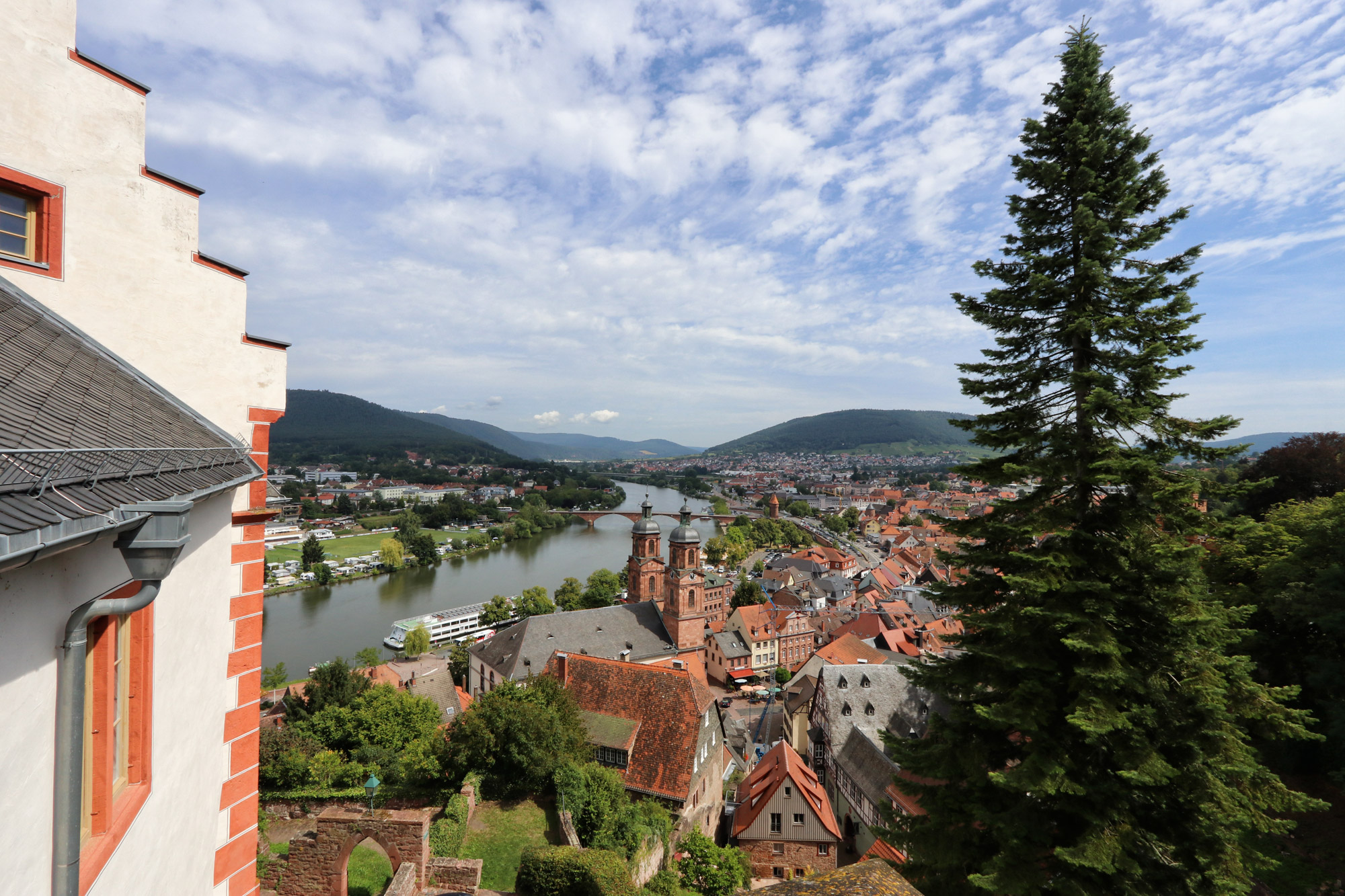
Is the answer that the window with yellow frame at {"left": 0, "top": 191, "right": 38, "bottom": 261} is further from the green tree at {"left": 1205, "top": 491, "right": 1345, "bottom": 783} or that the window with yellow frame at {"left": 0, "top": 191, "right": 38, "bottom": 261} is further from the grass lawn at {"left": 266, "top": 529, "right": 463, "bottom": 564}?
the grass lawn at {"left": 266, "top": 529, "right": 463, "bottom": 564}

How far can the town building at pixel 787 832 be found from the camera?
15305 millimetres

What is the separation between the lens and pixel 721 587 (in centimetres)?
3303

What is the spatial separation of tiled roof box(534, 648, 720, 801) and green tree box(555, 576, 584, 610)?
16.6m

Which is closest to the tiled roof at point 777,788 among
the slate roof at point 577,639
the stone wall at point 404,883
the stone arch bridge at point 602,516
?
the stone wall at point 404,883

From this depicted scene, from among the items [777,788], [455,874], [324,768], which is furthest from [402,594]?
[455,874]

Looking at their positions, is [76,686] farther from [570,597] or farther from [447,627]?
[447,627]

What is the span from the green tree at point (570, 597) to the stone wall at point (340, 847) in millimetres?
26389

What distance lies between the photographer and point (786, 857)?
1540 cm

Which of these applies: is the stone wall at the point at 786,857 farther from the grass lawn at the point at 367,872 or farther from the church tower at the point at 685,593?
the church tower at the point at 685,593

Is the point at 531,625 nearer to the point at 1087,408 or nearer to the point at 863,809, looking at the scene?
the point at 863,809

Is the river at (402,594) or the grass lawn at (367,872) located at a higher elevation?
the grass lawn at (367,872)

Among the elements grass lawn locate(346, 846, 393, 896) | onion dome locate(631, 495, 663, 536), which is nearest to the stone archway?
grass lawn locate(346, 846, 393, 896)

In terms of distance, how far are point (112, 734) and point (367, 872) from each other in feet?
38.7

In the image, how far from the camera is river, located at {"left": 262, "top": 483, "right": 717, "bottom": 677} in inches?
1406
